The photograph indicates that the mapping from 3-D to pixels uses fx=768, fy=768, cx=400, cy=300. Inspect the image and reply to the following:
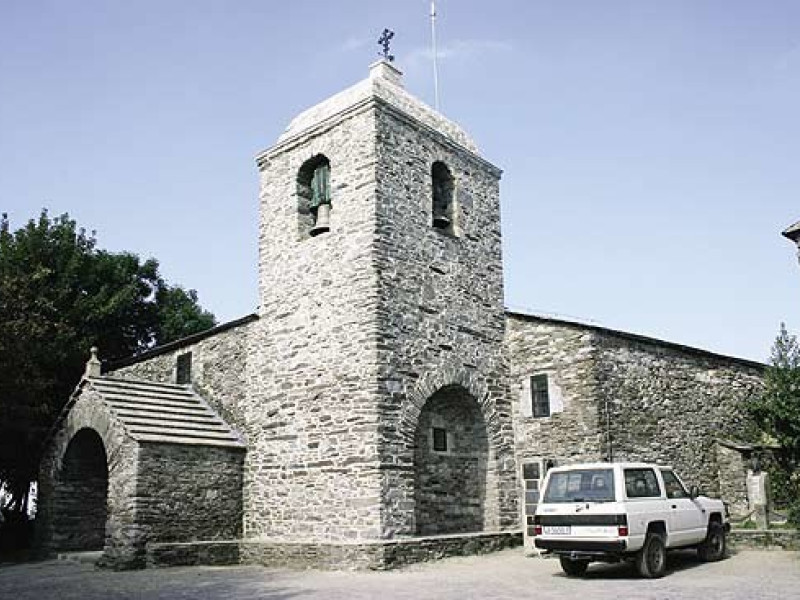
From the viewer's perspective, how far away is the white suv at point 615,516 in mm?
10430

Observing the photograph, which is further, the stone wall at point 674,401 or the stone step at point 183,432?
the stone wall at point 674,401

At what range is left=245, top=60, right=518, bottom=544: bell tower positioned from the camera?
556 inches

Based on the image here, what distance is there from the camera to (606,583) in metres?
10.3

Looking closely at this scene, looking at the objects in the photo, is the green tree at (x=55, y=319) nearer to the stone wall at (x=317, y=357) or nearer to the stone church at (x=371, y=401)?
the stone church at (x=371, y=401)

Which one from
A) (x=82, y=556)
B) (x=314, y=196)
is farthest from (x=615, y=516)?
(x=82, y=556)

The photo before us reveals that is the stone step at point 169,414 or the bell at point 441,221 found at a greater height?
the bell at point 441,221

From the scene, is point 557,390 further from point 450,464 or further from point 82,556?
point 82,556

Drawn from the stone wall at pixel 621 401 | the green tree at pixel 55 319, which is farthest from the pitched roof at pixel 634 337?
the green tree at pixel 55 319

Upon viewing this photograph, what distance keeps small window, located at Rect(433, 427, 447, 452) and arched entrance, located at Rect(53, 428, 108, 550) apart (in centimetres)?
726

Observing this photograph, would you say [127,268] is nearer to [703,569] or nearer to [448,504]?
[448,504]

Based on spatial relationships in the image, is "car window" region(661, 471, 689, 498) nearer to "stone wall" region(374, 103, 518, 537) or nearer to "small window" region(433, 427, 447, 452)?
"stone wall" region(374, 103, 518, 537)

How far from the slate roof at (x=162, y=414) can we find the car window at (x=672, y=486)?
8628mm

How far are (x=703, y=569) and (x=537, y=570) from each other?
96.7 inches

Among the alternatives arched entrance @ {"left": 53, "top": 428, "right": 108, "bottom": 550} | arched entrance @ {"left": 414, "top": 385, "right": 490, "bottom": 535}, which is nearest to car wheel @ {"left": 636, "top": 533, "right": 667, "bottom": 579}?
arched entrance @ {"left": 414, "top": 385, "right": 490, "bottom": 535}
